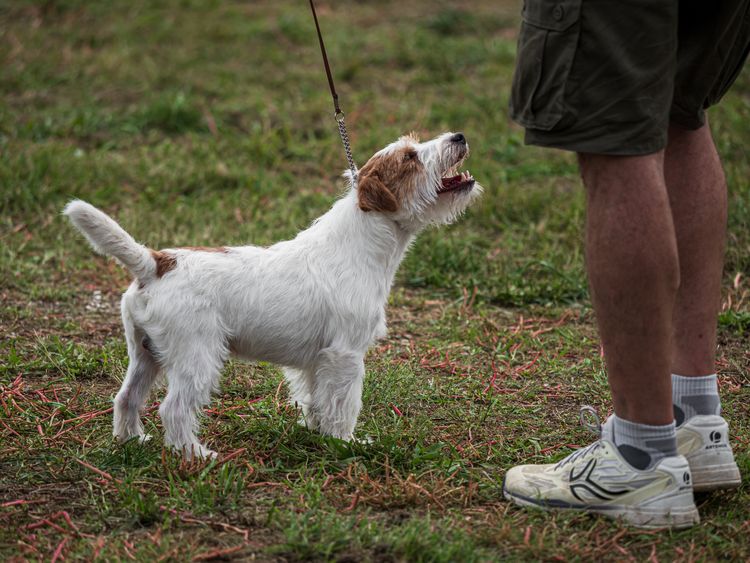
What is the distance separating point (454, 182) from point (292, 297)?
0.81 meters

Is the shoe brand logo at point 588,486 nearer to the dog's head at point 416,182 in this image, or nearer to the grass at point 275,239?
the grass at point 275,239

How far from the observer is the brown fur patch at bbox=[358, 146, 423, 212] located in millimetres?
3406

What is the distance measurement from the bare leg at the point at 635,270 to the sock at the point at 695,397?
1.00 ft

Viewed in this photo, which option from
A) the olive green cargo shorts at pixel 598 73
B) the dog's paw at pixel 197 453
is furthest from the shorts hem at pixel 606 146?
the dog's paw at pixel 197 453

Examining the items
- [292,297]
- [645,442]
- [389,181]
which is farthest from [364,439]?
[645,442]

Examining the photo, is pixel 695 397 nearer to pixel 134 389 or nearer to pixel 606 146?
pixel 606 146

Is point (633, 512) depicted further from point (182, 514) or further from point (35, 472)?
point (35, 472)

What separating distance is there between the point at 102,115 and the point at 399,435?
5102mm

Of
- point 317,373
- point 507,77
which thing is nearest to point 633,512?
point 317,373

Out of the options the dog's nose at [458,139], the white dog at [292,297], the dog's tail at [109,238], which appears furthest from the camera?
the dog's nose at [458,139]

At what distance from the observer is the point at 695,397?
9.64ft

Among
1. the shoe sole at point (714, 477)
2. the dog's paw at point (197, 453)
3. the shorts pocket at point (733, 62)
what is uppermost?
the shorts pocket at point (733, 62)

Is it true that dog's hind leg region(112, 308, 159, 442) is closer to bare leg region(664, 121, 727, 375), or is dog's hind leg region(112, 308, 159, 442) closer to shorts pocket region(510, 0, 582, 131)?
shorts pocket region(510, 0, 582, 131)

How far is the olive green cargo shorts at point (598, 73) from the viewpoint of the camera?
8.17 feet
